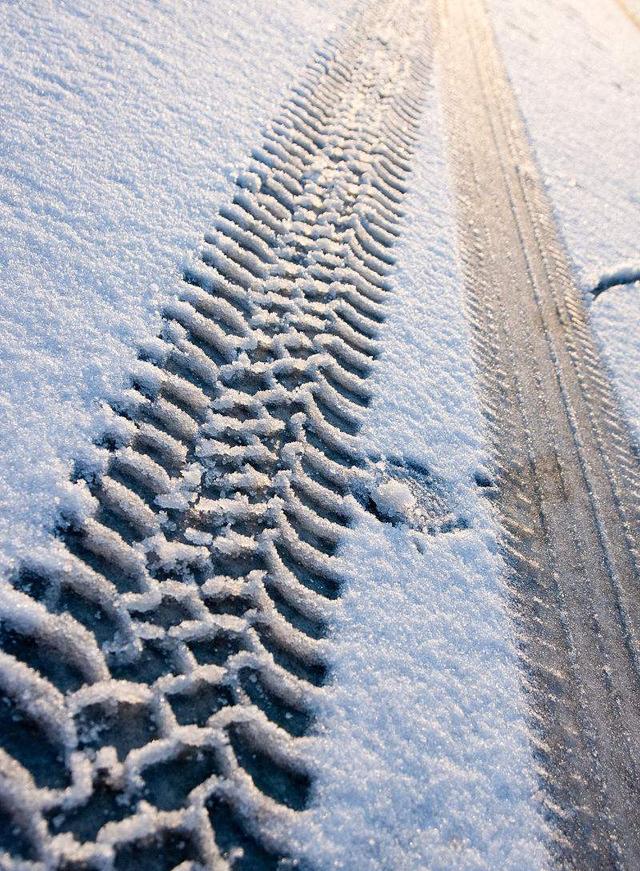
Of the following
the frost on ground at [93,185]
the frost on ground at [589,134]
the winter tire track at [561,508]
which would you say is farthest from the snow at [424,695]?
the frost on ground at [589,134]

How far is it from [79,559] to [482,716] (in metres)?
1.31

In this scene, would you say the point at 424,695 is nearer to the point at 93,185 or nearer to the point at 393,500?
the point at 393,500

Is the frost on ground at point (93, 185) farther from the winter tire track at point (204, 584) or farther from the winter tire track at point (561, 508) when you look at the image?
the winter tire track at point (561, 508)

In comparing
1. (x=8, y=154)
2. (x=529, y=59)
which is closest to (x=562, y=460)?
(x=8, y=154)

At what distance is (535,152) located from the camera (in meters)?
5.23

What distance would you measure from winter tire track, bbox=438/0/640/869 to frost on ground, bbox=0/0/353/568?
1588 millimetres

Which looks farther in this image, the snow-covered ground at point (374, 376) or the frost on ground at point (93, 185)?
the frost on ground at point (93, 185)

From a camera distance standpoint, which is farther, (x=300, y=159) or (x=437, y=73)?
(x=437, y=73)

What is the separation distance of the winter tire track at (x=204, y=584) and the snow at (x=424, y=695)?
3.7 inches

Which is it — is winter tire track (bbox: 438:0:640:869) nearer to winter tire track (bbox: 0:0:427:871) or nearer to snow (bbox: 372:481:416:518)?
snow (bbox: 372:481:416:518)

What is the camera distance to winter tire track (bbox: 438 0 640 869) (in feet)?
6.14

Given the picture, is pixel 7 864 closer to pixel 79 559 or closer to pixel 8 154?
pixel 79 559

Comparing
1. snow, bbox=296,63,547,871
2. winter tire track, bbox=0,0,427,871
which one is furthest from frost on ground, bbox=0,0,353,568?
snow, bbox=296,63,547,871

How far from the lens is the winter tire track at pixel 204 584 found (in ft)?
4.79
